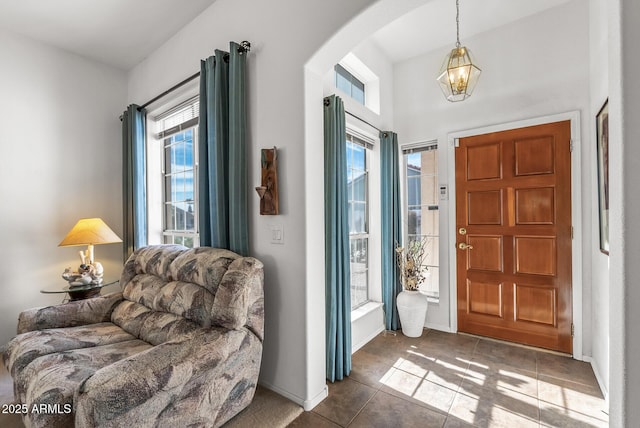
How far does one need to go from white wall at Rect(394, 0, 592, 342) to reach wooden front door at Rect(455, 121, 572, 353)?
14cm

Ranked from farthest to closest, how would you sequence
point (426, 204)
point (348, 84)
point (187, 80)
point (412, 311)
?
1. point (426, 204)
2. point (348, 84)
3. point (412, 311)
4. point (187, 80)

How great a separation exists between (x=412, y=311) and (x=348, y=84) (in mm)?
2459

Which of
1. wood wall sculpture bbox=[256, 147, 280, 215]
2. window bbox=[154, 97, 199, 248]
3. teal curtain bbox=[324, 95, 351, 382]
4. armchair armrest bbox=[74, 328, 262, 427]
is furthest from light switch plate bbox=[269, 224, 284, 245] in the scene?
window bbox=[154, 97, 199, 248]

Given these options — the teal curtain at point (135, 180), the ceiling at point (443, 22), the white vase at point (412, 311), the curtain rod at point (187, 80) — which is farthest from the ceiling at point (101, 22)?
the white vase at point (412, 311)

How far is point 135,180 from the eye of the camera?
314 cm

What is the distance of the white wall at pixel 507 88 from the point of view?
2502 mm

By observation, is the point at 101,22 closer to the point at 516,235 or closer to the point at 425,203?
the point at 425,203

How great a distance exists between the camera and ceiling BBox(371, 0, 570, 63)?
2.58 metres

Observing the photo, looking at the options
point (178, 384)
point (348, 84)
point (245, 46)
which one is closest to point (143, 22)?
point (245, 46)

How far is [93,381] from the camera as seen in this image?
1.16 m

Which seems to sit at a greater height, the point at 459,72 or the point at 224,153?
the point at 459,72

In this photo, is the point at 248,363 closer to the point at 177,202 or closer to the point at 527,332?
the point at 177,202

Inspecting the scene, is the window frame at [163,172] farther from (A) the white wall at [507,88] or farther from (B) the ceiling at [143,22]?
(A) the white wall at [507,88]

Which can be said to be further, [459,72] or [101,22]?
[101,22]
